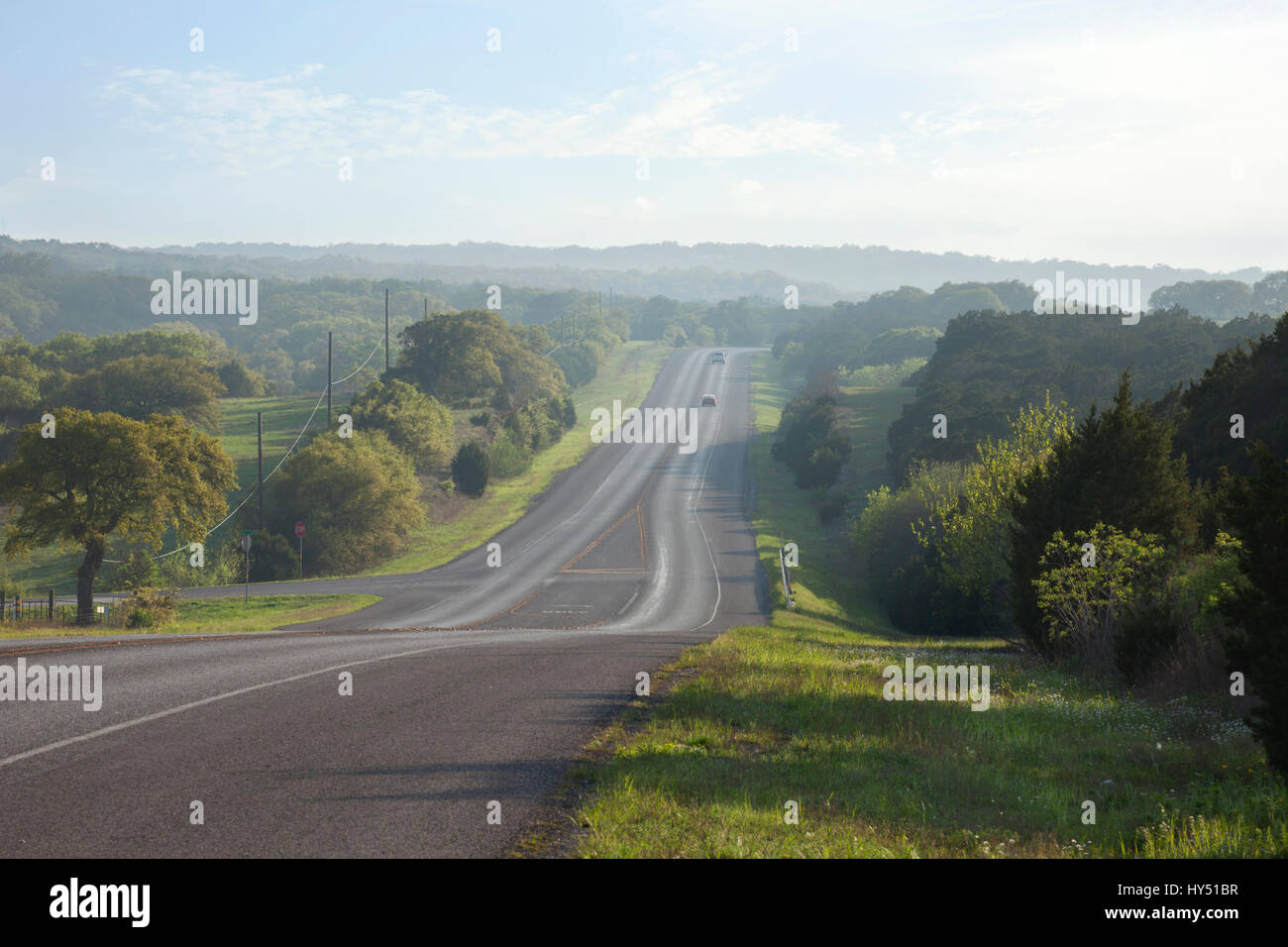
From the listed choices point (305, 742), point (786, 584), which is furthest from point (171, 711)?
point (786, 584)

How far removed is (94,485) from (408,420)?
34.5m

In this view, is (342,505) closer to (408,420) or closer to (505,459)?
(408,420)

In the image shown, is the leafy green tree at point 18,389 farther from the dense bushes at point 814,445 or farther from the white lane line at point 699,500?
the dense bushes at point 814,445

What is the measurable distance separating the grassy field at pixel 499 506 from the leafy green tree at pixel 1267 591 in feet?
167

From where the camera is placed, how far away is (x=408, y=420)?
7369 cm

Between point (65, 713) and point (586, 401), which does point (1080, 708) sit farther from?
point (586, 401)

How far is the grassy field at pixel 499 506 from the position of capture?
60.1 m

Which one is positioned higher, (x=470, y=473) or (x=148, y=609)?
(x=470, y=473)

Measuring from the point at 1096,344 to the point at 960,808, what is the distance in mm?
76475

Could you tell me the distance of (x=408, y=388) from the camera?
77.0 m

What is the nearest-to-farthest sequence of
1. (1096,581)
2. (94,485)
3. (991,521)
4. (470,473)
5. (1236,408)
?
(1096,581) < (1236,408) < (991,521) < (94,485) < (470,473)

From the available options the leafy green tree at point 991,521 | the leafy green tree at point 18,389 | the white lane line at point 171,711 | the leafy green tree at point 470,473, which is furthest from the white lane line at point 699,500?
the leafy green tree at point 18,389

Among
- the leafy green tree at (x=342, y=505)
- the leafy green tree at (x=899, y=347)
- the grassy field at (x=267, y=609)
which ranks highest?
the leafy green tree at (x=899, y=347)
